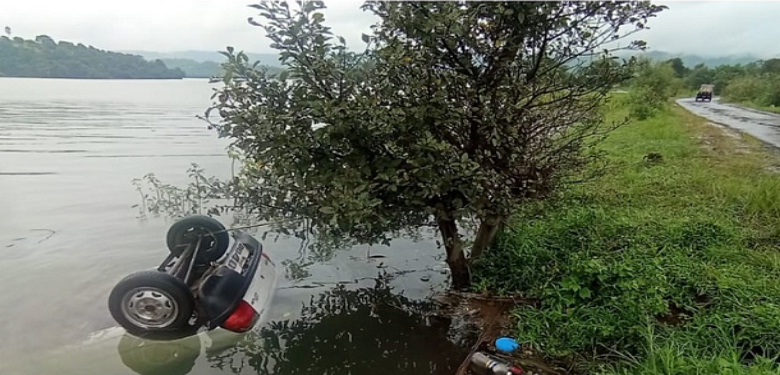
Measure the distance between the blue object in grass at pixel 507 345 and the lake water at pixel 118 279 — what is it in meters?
0.32

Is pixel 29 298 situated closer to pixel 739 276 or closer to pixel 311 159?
pixel 311 159

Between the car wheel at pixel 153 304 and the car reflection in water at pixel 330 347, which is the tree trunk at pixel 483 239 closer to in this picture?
the car reflection in water at pixel 330 347

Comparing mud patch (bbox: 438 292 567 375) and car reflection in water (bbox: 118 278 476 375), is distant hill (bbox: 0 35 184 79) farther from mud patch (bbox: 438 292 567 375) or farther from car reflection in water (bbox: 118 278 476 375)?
mud patch (bbox: 438 292 567 375)

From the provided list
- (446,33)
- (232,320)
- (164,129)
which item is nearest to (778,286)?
(446,33)

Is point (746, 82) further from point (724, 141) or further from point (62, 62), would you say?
point (62, 62)

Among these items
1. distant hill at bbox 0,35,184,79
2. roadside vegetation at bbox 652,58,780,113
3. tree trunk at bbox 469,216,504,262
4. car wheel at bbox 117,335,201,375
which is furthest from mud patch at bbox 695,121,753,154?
distant hill at bbox 0,35,184,79

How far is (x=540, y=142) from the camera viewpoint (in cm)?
389

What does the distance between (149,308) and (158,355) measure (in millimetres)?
361

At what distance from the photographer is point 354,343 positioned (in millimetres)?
3619

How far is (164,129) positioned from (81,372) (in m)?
13.9

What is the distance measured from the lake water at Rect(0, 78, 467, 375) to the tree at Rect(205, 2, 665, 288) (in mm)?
713

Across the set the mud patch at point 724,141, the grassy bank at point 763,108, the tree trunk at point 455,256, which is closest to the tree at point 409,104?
the tree trunk at point 455,256

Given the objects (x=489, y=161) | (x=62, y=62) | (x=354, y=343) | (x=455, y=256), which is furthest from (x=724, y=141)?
(x=62, y=62)

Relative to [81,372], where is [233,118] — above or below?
above
